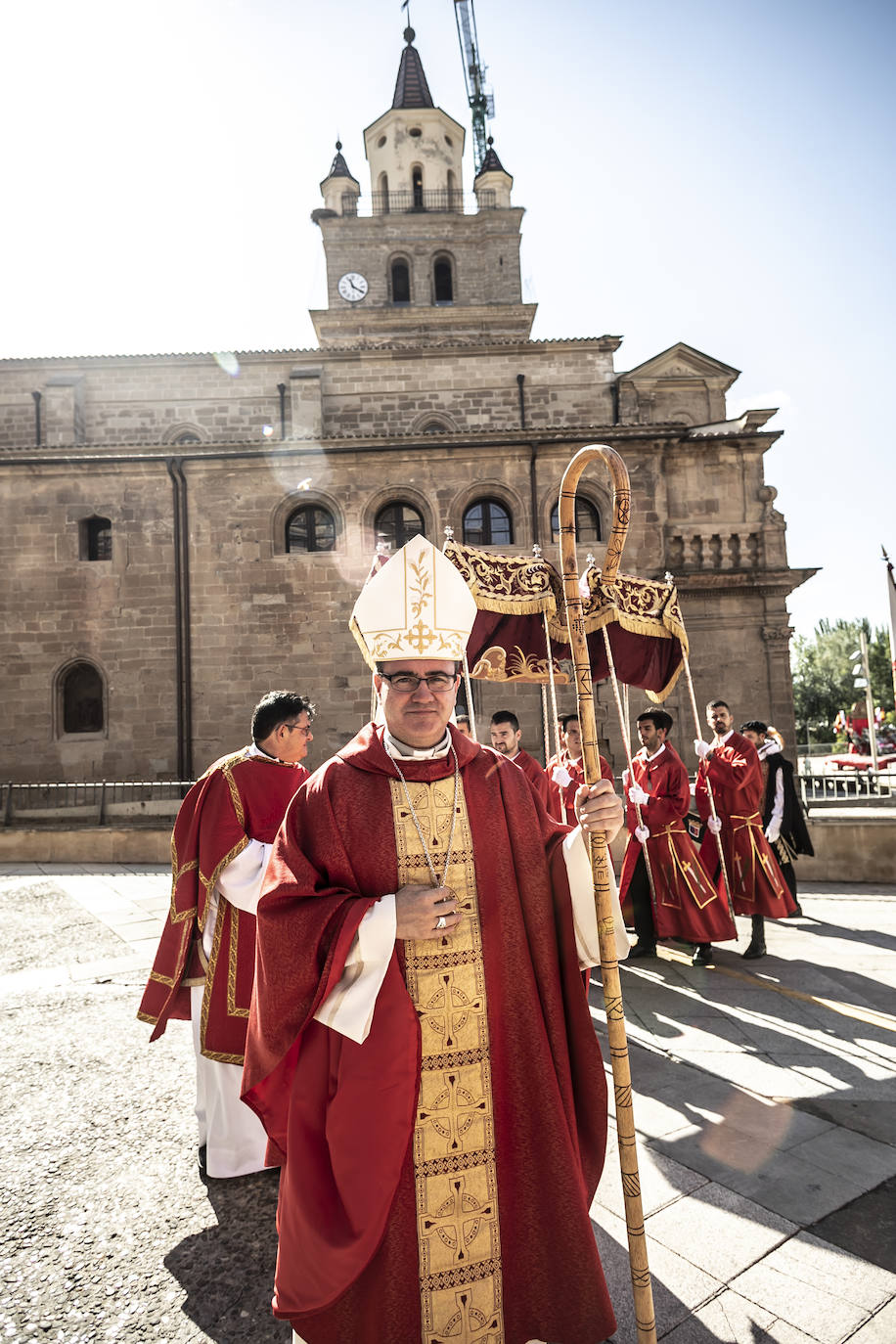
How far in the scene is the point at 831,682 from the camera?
47.6 m

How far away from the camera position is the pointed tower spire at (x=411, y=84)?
2888 cm

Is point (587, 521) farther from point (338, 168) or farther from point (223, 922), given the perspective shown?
point (338, 168)

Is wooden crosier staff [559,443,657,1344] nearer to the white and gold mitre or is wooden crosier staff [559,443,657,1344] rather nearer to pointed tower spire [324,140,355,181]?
the white and gold mitre

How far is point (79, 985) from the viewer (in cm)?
592

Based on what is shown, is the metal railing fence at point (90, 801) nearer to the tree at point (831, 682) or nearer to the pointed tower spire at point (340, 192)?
the pointed tower spire at point (340, 192)

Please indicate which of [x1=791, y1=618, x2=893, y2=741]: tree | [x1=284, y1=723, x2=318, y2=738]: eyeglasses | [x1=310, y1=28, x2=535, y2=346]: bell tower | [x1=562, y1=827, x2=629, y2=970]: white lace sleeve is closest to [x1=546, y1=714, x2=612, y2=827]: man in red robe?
[x1=284, y1=723, x2=318, y2=738]: eyeglasses

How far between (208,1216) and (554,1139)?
1787mm

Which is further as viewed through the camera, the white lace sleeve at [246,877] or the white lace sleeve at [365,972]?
the white lace sleeve at [246,877]

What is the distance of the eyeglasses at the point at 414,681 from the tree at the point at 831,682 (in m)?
46.4

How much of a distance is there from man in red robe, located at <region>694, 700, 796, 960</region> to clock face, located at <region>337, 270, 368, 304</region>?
24.2m

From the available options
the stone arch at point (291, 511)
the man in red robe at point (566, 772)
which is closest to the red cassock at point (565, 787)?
the man in red robe at point (566, 772)

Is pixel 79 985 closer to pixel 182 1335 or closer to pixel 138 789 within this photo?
pixel 182 1335

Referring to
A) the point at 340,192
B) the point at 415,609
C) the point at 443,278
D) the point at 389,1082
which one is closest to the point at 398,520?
the point at 415,609

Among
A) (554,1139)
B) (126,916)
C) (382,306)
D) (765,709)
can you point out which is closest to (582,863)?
(554,1139)
